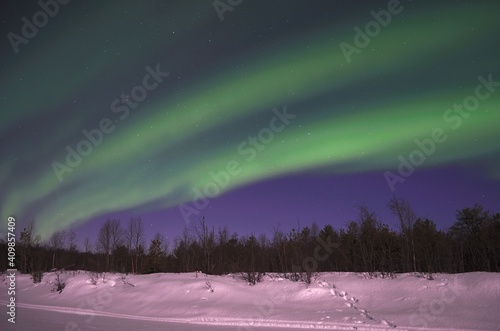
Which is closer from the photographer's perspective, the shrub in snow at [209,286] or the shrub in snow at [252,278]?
the shrub in snow at [209,286]

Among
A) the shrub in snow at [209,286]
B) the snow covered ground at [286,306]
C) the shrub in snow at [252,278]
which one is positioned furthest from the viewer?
the shrub in snow at [252,278]

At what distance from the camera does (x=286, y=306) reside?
47.0 feet

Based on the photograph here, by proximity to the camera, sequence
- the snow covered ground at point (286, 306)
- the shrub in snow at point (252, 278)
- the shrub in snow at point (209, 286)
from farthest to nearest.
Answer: the shrub in snow at point (252, 278)
the shrub in snow at point (209, 286)
the snow covered ground at point (286, 306)

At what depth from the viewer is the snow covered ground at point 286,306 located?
1068cm

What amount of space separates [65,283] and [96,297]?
5548mm

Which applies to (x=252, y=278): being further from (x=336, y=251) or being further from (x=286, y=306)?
(x=336, y=251)

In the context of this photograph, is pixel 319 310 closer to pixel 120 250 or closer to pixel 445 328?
pixel 445 328

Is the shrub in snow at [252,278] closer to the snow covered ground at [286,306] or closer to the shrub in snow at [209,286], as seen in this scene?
the snow covered ground at [286,306]

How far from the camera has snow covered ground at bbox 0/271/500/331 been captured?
35.0 feet

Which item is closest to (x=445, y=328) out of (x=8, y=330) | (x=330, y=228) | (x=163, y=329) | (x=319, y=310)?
(x=319, y=310)

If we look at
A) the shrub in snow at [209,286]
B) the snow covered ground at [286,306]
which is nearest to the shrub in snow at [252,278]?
the snow covered ground at [286,306]

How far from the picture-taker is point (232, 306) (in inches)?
571

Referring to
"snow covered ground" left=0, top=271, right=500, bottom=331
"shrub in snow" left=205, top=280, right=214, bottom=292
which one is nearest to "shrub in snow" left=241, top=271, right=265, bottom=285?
"snow covered ground" left=0, top=271, right=500, bottom=331

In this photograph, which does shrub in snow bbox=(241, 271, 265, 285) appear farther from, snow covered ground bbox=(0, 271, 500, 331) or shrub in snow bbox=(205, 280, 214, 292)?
shrub in snow bbox=(205, 280, 214, 292)
